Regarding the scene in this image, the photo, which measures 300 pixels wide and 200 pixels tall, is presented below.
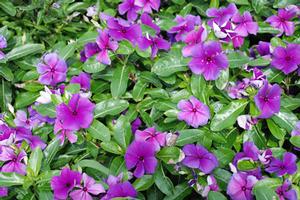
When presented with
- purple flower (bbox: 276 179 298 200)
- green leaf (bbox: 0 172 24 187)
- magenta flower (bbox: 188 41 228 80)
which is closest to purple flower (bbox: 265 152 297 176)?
purple flower (bbox: 276 179 298 200)

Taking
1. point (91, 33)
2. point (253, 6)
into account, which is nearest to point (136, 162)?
point (91, 33)

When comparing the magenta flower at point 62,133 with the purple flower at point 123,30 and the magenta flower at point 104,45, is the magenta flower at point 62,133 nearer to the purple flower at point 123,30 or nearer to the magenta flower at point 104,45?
the magenta flower at point 104,45

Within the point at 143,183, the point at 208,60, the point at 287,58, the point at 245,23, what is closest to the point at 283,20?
the point at 245,23

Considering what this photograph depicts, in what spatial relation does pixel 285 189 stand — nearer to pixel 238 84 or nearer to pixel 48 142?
pixel 238 84

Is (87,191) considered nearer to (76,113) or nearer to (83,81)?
(76,113)

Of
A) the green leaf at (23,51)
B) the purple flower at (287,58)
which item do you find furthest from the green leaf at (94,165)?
the purple flower at (287,58)

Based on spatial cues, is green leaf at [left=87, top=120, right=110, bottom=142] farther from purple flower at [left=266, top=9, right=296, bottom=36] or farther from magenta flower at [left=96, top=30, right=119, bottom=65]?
purple flower at [left=266, top=9, right=296, bottom=36]

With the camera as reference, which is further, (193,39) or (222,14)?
(222,14)
